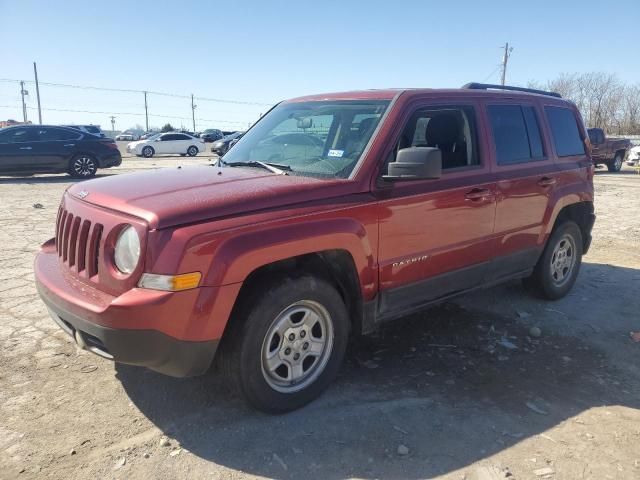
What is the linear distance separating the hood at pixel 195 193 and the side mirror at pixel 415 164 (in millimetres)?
362

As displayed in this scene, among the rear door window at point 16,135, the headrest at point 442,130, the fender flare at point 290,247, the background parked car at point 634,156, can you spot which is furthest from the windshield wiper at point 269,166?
the background parked car at point 634,156

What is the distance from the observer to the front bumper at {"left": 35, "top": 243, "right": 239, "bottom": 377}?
266 centimetres

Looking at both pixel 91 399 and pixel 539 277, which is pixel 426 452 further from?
pixel 539 277

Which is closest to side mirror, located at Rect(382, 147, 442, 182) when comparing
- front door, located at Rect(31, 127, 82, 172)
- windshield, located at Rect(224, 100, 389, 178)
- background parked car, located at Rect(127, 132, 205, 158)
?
windshield, located at Rect(224, 100, 389, 178)

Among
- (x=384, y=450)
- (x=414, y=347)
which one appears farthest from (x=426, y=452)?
(x=414, y=347)

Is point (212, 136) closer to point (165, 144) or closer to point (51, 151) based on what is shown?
point (165, 144)

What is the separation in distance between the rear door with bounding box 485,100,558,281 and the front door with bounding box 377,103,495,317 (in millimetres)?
174

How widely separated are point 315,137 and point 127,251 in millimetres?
1695

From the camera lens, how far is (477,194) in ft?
13.4

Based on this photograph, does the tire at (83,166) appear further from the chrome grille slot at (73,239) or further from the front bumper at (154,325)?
the front bumper at (154,325)

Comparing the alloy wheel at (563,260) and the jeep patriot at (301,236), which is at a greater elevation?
the jeep patriot at (301,236)

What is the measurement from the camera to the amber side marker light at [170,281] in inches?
104

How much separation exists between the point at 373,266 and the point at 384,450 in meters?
1.13

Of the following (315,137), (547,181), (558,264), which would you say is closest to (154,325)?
(315,137)
